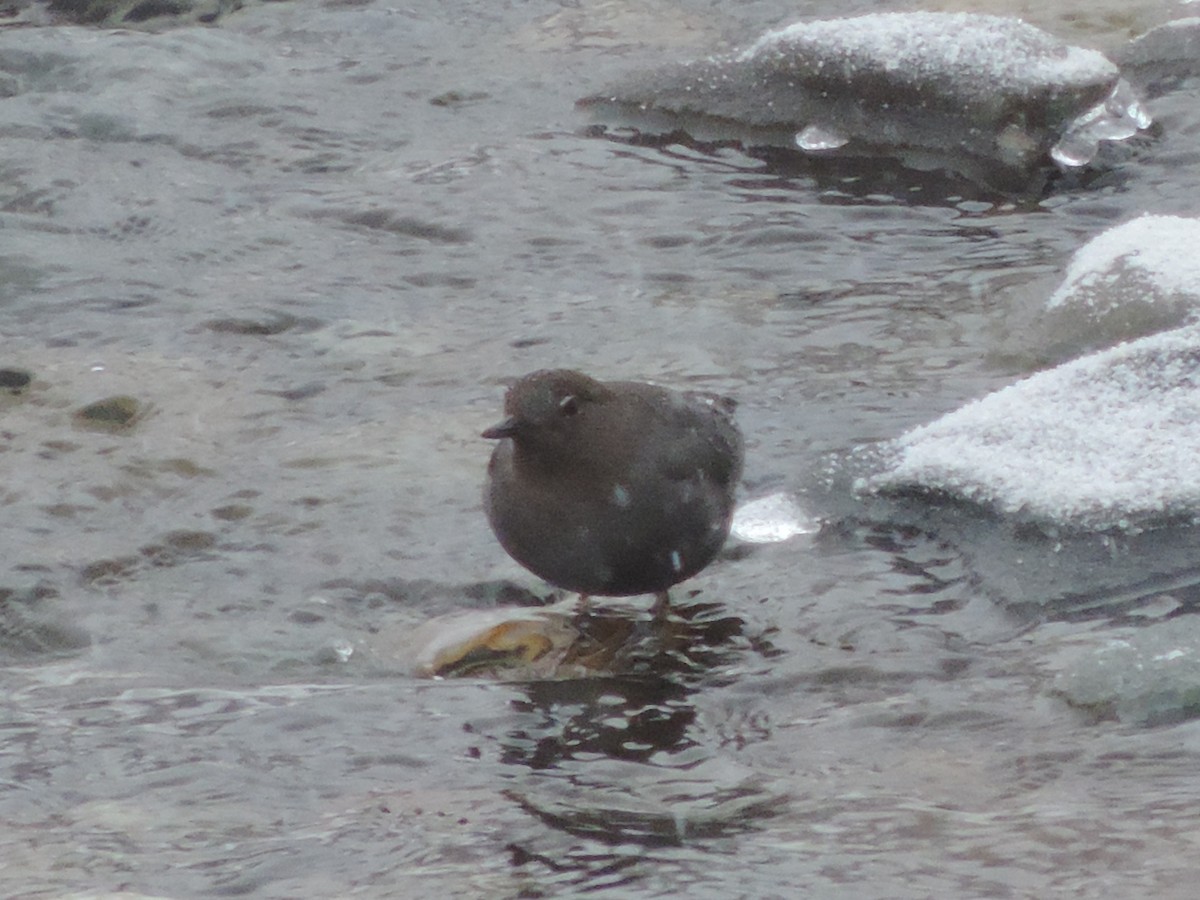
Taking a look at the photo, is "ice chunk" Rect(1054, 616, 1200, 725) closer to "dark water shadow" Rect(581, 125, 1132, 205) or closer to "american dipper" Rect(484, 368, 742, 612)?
"american dipper" Rect(484, 368, 742, 612)

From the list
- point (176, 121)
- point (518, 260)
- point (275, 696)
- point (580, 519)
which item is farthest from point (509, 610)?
point (176, 121)

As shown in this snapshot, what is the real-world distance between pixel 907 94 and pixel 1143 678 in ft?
14.1

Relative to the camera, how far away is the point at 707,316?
6227 mm

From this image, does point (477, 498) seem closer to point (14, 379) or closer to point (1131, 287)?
point (14, 379)

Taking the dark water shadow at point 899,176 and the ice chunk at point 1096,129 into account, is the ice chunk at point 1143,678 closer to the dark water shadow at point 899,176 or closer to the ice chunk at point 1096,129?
the dark water shadow at point 899,176

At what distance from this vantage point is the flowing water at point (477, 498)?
3311 millimetres

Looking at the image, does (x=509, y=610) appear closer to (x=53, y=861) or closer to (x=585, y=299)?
(x=53, y=861)

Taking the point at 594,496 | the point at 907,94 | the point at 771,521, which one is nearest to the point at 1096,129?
the point at 907,94

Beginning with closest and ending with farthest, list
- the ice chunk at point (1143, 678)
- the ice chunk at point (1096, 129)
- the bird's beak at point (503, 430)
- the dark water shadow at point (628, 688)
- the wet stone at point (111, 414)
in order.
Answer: the ice chunk at point (1143, 678) < the dark water shadow at point (628, 688) < the bird's beak at point (503, 430) < the wet stone at point (111, 414) < the ice chunk at point (1096, 129)

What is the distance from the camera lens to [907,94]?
24.7 feet

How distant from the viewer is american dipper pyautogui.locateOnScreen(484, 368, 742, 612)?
14.2 feet

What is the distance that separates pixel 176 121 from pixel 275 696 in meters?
4.39

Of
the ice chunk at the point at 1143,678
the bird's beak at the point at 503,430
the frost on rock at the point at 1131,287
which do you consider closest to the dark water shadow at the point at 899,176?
the frost on rock at the point at 1131,287

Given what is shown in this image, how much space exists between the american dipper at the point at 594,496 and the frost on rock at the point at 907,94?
3.30 meters
